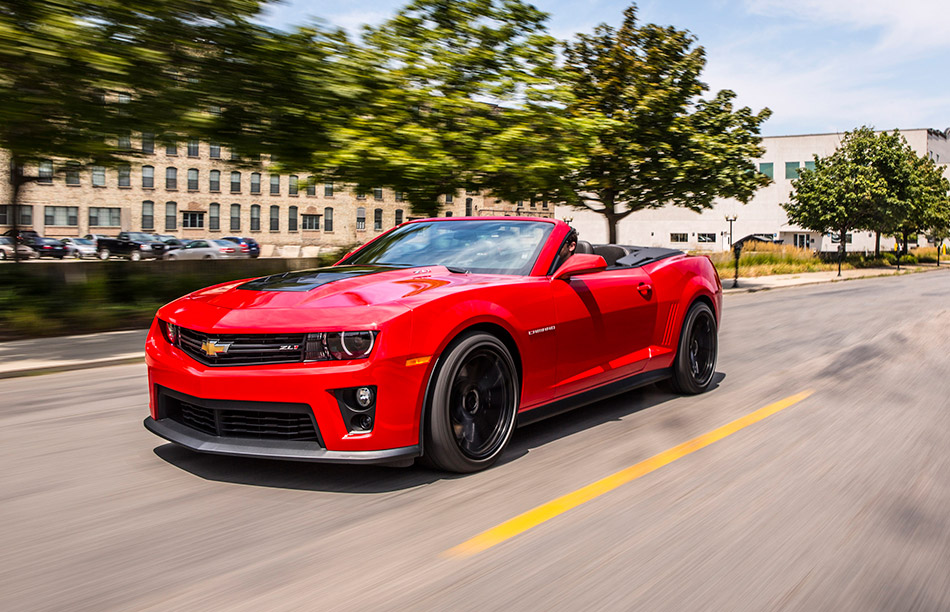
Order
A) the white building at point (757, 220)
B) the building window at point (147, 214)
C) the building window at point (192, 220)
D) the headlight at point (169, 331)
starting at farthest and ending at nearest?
the white building at point (757, 220)
the building window at point (192, 220)
the building window at point (147, 214)
the headlight at point (169, 331)

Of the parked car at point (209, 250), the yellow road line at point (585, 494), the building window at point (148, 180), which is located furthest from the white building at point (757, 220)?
the yellow road line at point (585, 494)

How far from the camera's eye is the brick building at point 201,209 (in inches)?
2564

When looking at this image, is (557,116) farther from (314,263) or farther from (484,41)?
(314,263)

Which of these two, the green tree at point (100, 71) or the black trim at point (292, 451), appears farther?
the green tree at point (100, 71)

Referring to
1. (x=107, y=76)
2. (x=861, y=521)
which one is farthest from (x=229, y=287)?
(x=107, y=76)

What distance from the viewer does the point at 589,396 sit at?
525 cm

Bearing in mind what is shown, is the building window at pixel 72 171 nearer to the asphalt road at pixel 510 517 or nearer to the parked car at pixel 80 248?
the asphalt road at pixel 510 517

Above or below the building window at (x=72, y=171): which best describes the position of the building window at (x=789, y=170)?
above

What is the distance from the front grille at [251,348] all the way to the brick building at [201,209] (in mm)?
56493

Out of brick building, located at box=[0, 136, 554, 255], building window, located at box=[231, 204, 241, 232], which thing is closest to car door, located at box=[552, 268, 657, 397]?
brick building, located at box=[0, 136, 554, 255]

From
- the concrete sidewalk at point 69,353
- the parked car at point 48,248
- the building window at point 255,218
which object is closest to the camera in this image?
the concrete sidewalk at point 69,353

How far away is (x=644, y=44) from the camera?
2703 centimetres

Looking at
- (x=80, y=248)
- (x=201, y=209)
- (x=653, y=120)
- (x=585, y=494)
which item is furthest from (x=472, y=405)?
(x=201, y=209)

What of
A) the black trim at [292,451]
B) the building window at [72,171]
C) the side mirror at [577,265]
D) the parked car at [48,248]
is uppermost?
the building window at [72,171]
